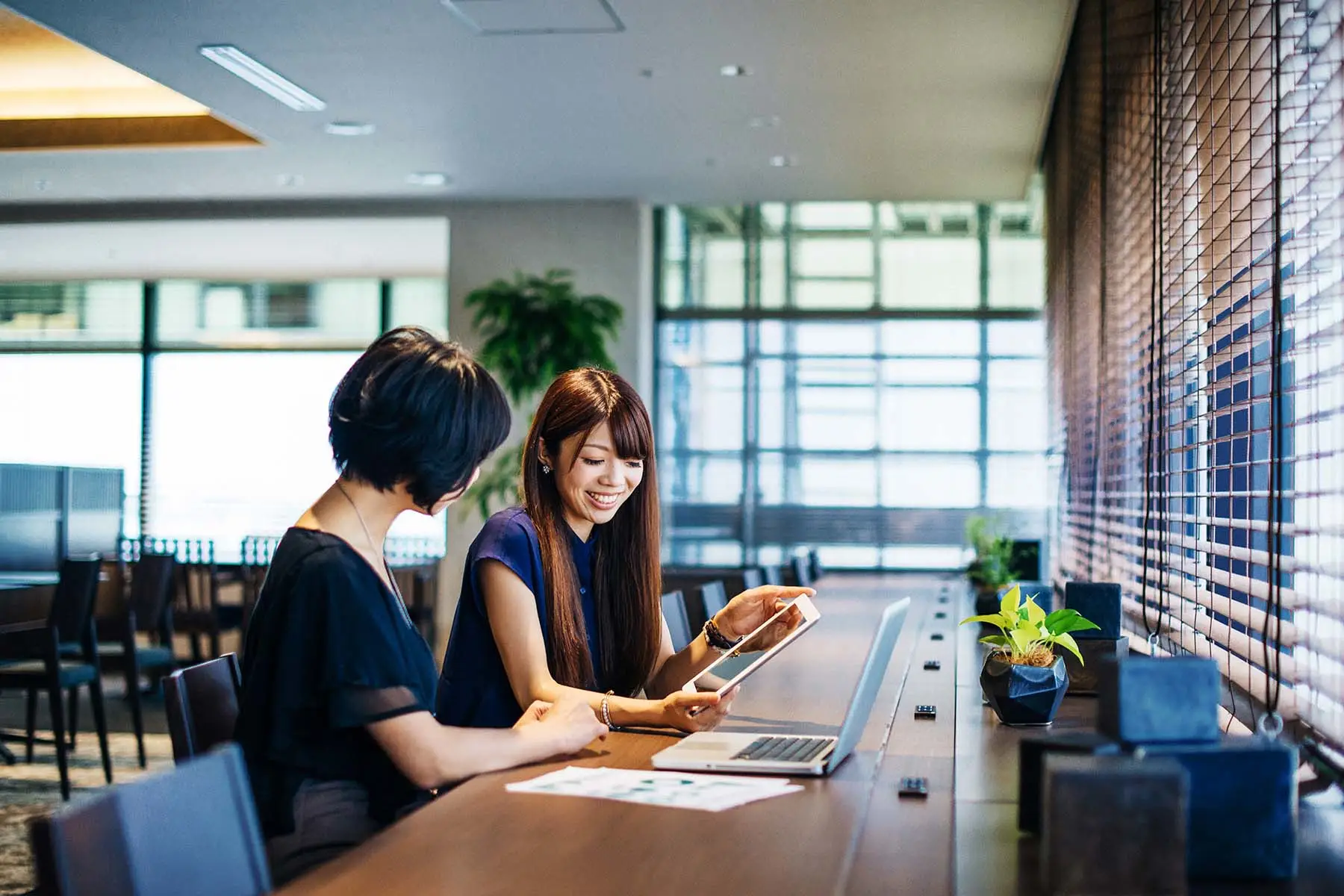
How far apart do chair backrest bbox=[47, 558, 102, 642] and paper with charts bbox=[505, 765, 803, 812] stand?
4.20 m

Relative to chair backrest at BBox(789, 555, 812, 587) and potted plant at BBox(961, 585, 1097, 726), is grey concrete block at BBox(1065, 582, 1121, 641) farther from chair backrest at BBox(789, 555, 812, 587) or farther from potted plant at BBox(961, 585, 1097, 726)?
chair backrest at BBox(789, 555, 812, 587)

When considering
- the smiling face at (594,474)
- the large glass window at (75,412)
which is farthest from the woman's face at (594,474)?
the large glass window at (75,412)

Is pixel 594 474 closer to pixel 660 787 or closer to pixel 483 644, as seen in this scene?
pixel 483 644

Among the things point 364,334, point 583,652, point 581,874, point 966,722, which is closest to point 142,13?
point 583,652

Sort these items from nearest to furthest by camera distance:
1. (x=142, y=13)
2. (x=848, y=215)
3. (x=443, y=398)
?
(x=443, y=398), (x=142, y=13), (x=848, y=215)

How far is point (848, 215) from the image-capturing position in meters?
9.09

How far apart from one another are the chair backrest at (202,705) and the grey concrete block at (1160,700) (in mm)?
1319

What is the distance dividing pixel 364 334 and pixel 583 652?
9.79 m

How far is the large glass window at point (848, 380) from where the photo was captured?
898cm

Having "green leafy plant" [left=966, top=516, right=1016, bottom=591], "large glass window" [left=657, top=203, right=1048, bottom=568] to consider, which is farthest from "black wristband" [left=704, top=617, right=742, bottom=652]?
"large glass window" [left=657, top=203, right=1048, bottom=568]

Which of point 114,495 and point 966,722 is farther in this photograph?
point 114,495

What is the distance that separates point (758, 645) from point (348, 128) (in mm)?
5232

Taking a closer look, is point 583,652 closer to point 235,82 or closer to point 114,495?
point 235,82

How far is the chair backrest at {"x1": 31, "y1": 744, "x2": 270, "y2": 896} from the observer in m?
1.07
